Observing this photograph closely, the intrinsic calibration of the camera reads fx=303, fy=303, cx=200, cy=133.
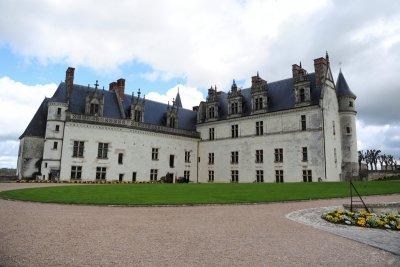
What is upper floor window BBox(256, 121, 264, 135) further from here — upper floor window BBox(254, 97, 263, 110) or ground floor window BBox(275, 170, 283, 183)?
ground floor window BBox(275, 170, 283, 183)

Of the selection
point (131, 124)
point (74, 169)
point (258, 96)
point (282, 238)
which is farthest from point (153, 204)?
point (258, 96)

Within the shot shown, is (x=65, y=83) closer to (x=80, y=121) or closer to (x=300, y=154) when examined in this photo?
(x=80, y=121)

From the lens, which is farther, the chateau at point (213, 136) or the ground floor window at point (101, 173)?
the ground floor window at point (101, 173)

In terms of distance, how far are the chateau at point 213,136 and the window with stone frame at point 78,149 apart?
3.0 inches

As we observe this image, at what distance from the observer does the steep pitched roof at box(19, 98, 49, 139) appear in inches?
1401

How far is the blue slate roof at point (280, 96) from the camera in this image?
36.4 metres

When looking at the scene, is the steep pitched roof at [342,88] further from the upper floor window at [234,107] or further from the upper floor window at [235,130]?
the upper floor window at [235,130]

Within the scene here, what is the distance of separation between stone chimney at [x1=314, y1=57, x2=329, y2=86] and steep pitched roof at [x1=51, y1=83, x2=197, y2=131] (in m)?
20.2

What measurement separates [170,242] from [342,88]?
1520 inches

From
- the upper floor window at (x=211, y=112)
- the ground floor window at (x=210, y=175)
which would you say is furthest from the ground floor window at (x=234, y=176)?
the upper floor window at (x=211, y=112)

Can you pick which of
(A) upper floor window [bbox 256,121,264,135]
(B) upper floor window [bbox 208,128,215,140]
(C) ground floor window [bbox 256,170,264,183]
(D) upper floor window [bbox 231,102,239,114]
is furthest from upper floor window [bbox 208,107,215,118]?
(C) ground floor window [bbox 256,170,264,183]

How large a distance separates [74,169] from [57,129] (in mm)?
4946

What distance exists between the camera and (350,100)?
39.0m

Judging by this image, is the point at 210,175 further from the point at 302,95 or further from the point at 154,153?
the point at 302,95
